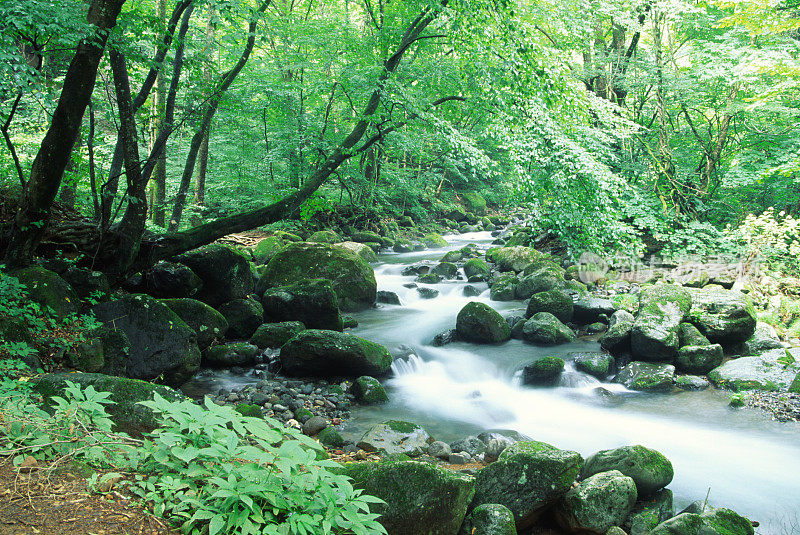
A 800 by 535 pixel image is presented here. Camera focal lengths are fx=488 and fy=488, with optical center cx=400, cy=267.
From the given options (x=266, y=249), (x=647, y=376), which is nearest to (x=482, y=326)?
(x=647, y=376)

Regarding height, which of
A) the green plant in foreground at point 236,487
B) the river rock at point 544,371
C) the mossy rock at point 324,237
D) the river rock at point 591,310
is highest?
the mossy rock at point 324,237

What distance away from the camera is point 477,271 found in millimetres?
13789

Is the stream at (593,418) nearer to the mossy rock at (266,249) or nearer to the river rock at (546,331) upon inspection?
the river rock at (546,331)

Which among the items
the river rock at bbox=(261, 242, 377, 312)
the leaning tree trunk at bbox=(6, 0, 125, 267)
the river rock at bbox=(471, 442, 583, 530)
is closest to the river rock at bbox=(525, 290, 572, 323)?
the river rock at bbox=(261, 242, 377, 312)

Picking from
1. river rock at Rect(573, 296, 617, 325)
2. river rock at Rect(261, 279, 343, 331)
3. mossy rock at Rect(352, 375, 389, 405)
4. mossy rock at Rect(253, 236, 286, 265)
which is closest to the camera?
mossy rock at Rect(352, 375, 389, 405)

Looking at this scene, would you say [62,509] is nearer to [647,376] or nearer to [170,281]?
[170,281]

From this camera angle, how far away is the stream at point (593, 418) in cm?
506

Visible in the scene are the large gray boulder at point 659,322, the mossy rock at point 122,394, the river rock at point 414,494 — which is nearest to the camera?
the river rock at point 414,494

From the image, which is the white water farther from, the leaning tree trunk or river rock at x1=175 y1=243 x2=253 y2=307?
the leaning tree trunk

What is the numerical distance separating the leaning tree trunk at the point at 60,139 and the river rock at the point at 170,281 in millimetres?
2283

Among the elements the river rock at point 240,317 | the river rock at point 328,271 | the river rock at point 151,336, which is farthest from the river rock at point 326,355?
the river rock at point 328,271

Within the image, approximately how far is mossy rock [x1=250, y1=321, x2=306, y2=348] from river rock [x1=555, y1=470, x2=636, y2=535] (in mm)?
5377

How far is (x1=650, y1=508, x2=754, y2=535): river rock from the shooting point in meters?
3.63

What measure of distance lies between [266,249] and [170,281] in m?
5.39
